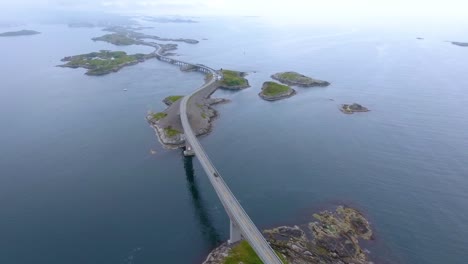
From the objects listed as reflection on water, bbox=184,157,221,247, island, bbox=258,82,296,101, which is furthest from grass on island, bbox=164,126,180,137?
island, bbox=258,82,296,101

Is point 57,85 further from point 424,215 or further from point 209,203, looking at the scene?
point 424,215

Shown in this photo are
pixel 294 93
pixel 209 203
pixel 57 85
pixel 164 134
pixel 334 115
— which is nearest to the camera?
pixel 209 203

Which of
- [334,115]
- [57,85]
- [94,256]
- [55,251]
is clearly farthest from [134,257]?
[57,85]

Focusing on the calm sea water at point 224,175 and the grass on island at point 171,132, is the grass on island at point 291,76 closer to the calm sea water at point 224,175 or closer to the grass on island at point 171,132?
the calm sea water at point 224,175

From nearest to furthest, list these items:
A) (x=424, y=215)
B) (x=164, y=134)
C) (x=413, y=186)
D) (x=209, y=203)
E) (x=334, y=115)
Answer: (x=424, y=215), (x=209, y=203), (x=413, y=186), (x=164, y=134), (x=334, y=115)

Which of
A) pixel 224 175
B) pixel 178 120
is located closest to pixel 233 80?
pixel 178 120

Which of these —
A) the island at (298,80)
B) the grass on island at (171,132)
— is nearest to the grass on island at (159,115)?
the grass on island at (171,132)

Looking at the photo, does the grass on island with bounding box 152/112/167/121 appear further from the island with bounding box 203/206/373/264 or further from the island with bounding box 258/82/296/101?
the island with bounding box 203/206/373/264
